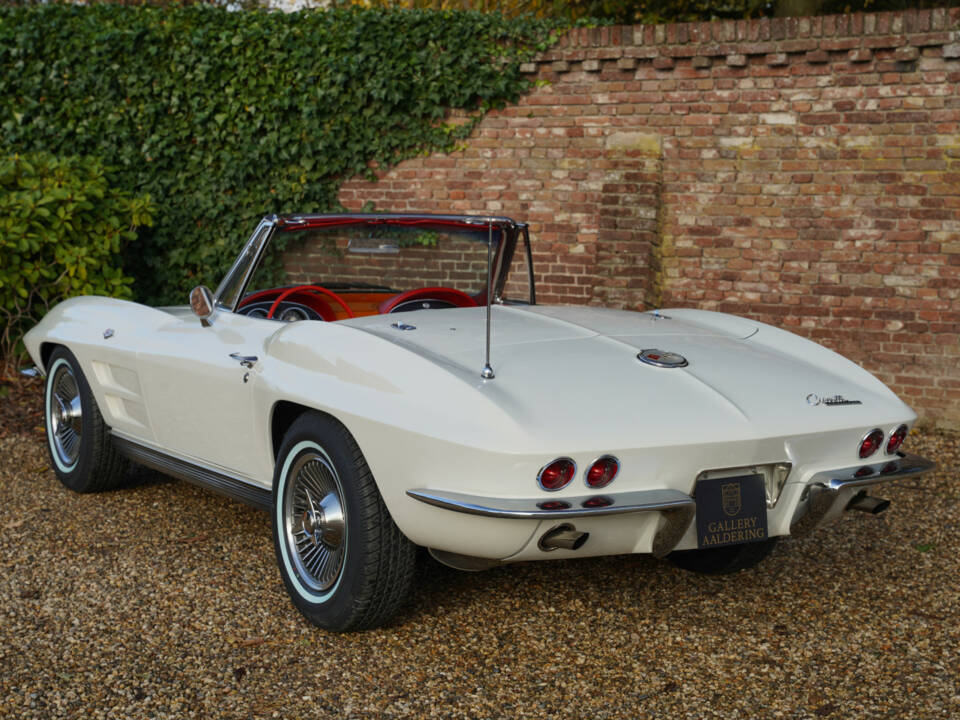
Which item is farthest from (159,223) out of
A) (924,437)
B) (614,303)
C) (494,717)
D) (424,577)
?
(494,717)

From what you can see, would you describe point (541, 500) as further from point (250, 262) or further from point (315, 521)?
point (250, 262)

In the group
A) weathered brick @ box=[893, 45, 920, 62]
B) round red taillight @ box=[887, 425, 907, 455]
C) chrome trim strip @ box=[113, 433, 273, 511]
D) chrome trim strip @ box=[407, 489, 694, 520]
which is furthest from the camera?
weathered brick @ box=[893, 45, 920, 62]

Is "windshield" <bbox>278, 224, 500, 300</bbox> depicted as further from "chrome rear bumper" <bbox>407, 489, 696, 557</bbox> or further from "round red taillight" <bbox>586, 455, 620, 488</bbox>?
"round red taillight" <bbox>586, 455, 620, 488</bbox>

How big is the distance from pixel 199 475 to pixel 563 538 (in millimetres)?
1825

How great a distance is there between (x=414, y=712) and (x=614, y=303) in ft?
16.0

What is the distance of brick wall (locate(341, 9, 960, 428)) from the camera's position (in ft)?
21.8

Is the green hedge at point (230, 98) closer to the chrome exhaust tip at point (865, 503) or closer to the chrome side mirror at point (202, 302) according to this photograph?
the chrome side mirror at point (202, 302)

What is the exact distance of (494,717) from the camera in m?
2.82

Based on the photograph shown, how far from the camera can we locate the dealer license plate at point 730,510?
9.87ft

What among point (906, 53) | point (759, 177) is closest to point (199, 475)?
point (759, 177)

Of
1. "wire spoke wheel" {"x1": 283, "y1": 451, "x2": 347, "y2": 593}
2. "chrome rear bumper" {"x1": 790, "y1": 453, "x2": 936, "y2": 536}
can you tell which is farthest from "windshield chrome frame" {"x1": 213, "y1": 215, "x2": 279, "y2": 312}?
"chrome rear bumper" {"x1": 790, "y1": 453, "x2": 936, "y2": 536}

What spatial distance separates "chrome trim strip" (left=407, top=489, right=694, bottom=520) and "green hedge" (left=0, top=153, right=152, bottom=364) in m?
5.25

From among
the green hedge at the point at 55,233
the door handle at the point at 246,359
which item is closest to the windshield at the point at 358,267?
the door handle at the point at 246,359

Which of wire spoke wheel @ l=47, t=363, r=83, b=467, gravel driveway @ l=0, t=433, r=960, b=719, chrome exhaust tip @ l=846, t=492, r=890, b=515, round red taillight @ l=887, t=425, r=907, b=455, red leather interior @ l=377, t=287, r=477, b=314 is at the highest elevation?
red leather interior @ l=377, t=287, r=477, b=314
